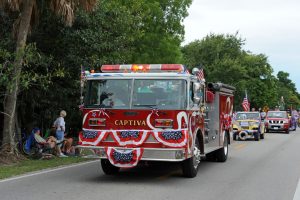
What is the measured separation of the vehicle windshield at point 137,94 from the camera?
10.7m

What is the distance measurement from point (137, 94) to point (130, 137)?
98cm

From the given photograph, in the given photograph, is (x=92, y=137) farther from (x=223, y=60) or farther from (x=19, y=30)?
(x=223, y=60)

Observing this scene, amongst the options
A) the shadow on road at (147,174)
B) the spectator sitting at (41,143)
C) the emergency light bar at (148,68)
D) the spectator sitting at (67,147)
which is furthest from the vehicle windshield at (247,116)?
the emergency light bar at (148,68)

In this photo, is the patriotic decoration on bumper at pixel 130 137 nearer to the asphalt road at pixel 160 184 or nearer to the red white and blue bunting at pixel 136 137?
the red white and blue bunting at pixel 136 137

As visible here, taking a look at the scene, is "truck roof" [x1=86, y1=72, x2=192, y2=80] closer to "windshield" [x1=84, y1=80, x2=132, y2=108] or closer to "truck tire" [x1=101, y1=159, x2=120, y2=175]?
"windshield" [x1=84, y1=80, x2=132, y2=108]

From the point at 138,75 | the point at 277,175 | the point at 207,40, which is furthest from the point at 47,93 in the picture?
the point at 207,40

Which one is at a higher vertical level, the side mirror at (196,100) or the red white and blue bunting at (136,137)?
the side mirror at (196,100)

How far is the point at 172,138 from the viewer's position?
10.5 meters

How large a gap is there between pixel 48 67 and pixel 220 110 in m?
6.16

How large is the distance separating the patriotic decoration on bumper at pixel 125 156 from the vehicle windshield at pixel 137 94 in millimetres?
953

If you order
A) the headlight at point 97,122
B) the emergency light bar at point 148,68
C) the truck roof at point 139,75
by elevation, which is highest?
the emergency light bar at point 148,68

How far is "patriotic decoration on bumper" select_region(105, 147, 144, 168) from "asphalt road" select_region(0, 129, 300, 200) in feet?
1.48

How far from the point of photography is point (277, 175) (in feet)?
40.7

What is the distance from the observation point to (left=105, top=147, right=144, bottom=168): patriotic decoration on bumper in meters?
10.5
